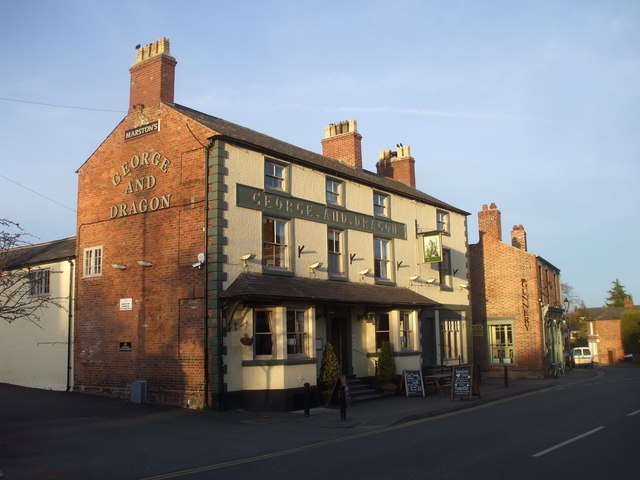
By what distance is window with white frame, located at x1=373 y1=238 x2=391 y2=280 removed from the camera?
23.7 meters

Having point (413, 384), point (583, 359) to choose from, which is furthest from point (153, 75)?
point (583, 359)

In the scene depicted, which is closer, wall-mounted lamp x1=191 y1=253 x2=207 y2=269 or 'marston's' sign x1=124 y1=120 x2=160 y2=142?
wall-mounted lamp x1=191 y1=253 x2=207 y2=269

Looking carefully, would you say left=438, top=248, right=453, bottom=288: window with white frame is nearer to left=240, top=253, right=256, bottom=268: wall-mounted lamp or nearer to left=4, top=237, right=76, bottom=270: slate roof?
left=240, top=253, right=256, bottom=268: wall-mounted lamp

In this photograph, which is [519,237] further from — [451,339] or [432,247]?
[432,247]

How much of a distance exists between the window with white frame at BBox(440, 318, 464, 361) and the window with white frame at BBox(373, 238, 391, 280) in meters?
5.01

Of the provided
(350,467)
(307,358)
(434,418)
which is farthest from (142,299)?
(350,467)

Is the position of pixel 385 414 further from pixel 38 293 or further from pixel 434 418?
pixel 38 293

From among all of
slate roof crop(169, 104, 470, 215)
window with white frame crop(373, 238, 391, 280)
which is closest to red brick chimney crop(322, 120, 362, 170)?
slate roof crop(169, 104, 470, 215)

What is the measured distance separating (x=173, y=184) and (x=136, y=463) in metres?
10.2

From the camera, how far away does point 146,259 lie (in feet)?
62.5

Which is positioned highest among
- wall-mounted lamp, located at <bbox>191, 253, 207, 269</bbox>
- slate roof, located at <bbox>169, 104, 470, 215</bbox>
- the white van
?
slate roof, located at <bbox>169, 104, 470, 215</bbox>

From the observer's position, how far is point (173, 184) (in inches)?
738

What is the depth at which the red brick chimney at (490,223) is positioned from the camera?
3403 cm

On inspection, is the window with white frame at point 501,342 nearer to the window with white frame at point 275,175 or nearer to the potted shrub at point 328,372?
the potted shrub at point 328,372
